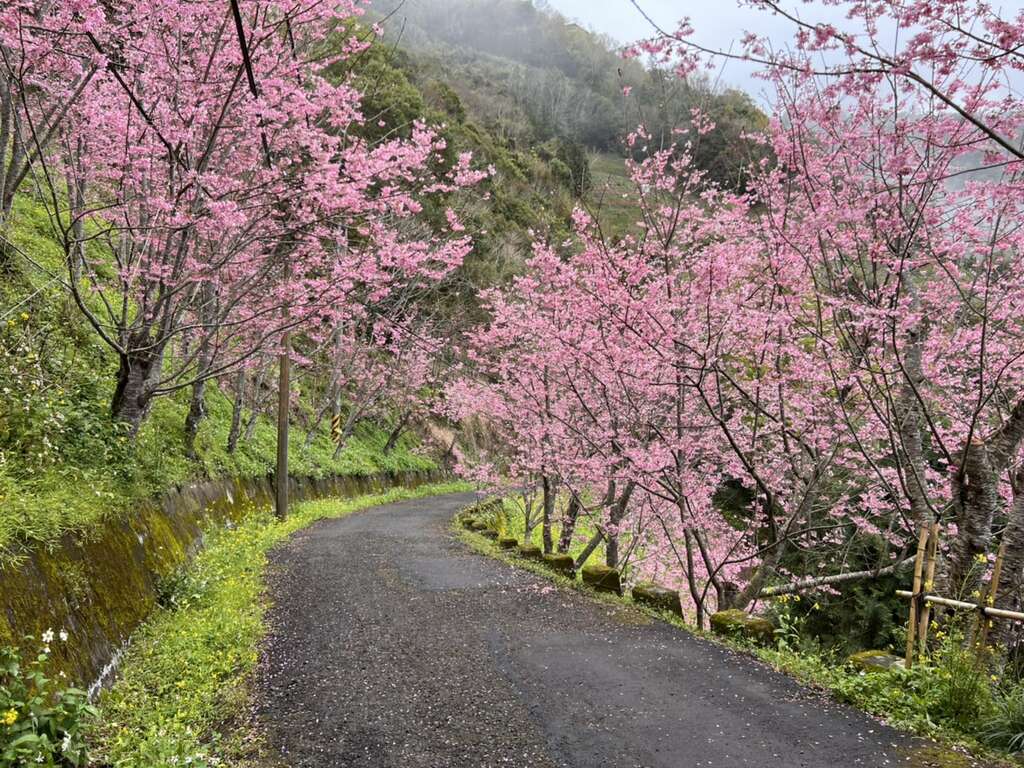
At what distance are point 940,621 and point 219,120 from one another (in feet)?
28.0

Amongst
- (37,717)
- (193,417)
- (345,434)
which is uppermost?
(193,417)

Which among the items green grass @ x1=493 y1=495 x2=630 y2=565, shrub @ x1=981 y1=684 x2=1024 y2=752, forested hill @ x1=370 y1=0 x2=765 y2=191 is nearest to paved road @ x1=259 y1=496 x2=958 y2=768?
shrub @ x1=981 y1=684 x2=1024 y2=752

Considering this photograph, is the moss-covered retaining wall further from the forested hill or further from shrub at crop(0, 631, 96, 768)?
the forested hill

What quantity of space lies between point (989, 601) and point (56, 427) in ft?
26.5

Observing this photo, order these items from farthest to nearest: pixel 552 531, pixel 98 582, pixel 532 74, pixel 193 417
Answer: pixel 532 74, pixel 552 531, pixel 193 417, pixel 98 582

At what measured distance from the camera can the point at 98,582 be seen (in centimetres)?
523

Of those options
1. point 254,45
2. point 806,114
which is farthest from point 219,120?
point 806,114

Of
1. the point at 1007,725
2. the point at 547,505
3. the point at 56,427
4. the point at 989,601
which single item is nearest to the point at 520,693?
the point at 1007,725

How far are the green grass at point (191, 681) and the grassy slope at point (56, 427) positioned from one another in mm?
1238

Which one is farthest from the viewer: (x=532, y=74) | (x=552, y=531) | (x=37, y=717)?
(x=532, y=74)

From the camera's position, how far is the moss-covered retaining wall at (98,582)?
3992mm

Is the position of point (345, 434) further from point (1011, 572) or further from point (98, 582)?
point (1011, 572)

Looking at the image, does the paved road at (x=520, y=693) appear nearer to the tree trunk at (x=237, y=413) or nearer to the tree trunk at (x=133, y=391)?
the tree trunk at (x=133, y=391)

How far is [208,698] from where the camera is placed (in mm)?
4711
